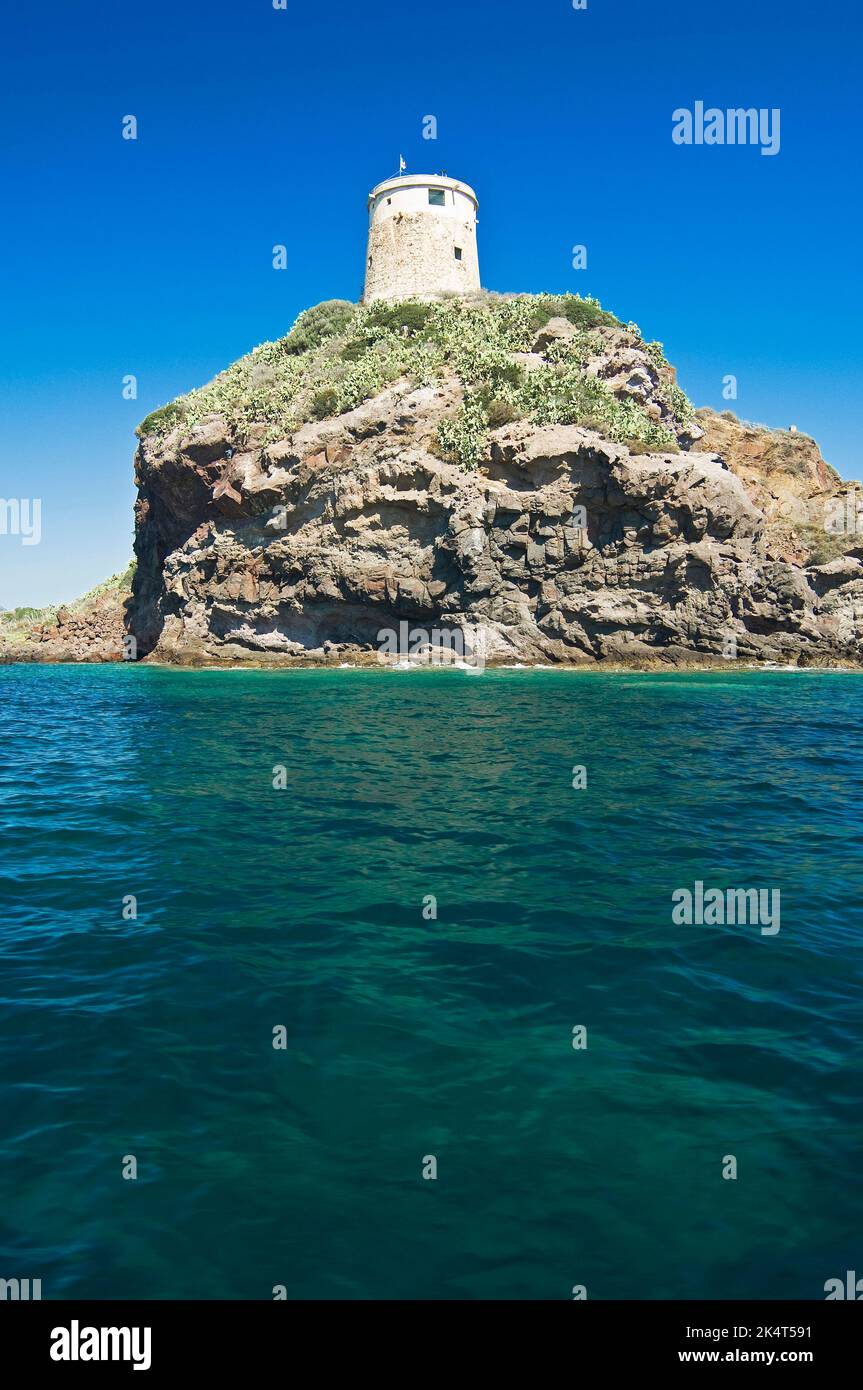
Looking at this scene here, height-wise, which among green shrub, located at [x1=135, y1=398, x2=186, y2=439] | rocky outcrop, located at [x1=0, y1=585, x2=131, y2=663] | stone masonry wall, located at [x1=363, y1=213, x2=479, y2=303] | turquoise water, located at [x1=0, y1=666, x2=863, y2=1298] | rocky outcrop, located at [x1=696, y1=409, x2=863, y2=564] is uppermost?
stone masonry wall, located at [x1=363, y1=213, x2=479, y2=303]

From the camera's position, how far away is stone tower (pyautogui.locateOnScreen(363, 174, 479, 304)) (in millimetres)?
64688

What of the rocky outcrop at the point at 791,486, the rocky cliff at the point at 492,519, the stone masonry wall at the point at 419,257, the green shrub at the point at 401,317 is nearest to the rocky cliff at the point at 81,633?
the rocky cliff at the point at 492,519

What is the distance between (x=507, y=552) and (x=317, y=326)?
100 feet

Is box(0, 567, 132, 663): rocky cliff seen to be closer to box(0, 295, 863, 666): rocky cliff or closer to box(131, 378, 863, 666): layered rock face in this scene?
box(0, 295, 863, 666): rocky cliff

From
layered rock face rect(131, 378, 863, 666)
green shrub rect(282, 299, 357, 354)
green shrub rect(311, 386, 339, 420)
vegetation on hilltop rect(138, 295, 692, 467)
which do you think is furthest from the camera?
green shrub rect(282, 299, 357, 354)

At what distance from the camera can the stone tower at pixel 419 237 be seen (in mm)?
64688

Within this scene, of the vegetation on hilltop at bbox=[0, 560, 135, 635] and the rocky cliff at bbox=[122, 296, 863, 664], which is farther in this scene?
the vegetation on hilltop at bbox=[0, 560, 135, 635]

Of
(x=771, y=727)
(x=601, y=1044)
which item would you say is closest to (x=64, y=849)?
(x=601, y=1044)

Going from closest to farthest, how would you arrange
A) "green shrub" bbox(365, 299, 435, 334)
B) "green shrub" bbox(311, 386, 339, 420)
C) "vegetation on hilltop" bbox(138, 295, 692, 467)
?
"vegetation on hilltop" bbox(138, 295, 692, 467)
"green shrub" bbox(311, 386, 339, 420)
"green shrub" bbox(365, 299, 435, 334)

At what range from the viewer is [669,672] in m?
44.1

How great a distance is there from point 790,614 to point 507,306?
98.4 feet

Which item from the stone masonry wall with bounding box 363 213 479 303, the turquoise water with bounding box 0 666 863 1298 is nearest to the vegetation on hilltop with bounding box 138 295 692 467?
the stone masonry wall with bounding box 363 213 479 303

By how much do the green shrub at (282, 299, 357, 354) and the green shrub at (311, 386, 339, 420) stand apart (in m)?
12.9

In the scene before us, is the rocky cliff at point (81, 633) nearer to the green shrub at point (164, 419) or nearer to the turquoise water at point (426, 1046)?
the green shrub at point (164, 419)
